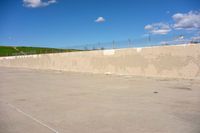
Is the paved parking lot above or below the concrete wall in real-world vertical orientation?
below

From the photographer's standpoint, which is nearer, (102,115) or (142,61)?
(102,115)

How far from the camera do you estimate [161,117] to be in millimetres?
7363

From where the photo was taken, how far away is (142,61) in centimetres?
2158

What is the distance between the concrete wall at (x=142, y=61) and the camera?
18.0 m

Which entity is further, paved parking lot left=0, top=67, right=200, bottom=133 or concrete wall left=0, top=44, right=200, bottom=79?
concrete wall left=0, top=44, right=200, bottom=79

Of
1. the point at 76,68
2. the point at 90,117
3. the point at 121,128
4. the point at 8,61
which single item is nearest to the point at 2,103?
the point at 90,117

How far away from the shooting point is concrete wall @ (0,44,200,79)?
707 inches

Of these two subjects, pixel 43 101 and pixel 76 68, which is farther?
pixel 76 68

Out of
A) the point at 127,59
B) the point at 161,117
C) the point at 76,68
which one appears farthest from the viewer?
the point at 76,68

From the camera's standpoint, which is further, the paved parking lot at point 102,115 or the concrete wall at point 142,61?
the concrete wall at point 142,61

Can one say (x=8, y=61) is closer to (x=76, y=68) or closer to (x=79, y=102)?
(x=76, y=68)

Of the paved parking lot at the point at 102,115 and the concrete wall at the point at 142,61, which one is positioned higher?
the concrete wall at the point at 142,61

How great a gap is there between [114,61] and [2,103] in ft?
52.0

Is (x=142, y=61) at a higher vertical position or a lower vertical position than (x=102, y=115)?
higher
